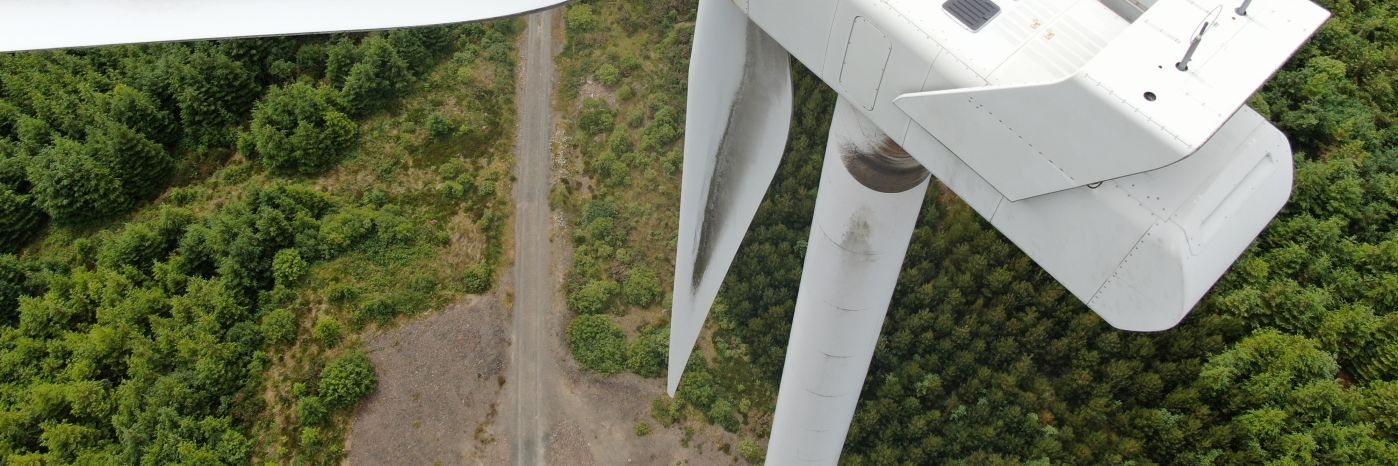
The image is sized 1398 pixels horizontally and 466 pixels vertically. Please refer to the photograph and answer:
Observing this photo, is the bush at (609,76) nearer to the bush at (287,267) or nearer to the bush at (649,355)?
the bush at (649,355)

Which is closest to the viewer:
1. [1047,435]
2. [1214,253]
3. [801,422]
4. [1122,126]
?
[1122,126]

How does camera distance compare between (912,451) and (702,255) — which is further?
(912,451)

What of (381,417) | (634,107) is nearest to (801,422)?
(381,417)

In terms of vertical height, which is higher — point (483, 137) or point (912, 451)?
point (483, 137)

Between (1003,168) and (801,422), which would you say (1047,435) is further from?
(1003,168)

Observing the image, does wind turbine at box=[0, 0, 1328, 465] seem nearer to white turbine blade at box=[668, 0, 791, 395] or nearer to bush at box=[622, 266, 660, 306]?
white turbine blade at box=[668, 0, 791, 395]

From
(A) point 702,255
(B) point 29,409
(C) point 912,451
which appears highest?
(A) point 702,255

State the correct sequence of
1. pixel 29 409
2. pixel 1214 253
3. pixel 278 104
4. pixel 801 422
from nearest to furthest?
pixel 1214 253 → pixel 801 422 → pixel 29 409 → pixel 278 104
